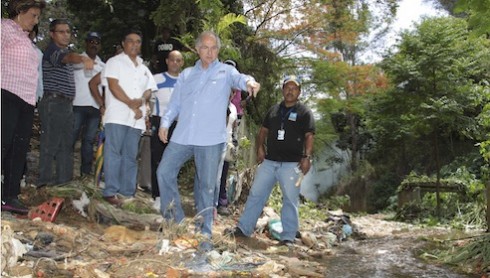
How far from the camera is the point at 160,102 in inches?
230

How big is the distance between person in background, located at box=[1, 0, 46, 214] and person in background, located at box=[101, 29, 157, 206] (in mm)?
780

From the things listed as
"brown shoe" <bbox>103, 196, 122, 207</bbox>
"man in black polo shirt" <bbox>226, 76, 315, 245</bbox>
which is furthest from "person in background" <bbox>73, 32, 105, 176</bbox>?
"man in black polo shirt" <bbox>226, 76, 315, 245</bbox>

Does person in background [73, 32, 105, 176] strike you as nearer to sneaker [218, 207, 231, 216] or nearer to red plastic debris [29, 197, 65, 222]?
red plastic debris [29, 197, 65, 222]

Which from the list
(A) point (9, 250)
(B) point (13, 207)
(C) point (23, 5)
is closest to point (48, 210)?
(B) point (13, 207)

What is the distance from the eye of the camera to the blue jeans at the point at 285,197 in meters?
5.48

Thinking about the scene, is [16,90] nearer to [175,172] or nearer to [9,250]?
[175,172]

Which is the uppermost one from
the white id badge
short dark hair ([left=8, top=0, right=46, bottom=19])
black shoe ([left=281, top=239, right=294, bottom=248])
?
A: short dark hair ([left=8, top=0, right=46, bottom=19])

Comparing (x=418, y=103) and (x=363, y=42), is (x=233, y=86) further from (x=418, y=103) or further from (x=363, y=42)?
(x=363, y=42)

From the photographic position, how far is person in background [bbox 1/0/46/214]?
4.26 m

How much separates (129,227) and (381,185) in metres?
19.5

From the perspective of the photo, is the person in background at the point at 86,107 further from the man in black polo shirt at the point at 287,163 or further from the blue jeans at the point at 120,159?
the man in black polo shirt at the point at 287,163

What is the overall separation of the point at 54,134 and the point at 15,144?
21.3 inches

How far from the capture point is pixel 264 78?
28.2 ft

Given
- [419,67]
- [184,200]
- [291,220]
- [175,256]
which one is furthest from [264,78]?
[419,67]
